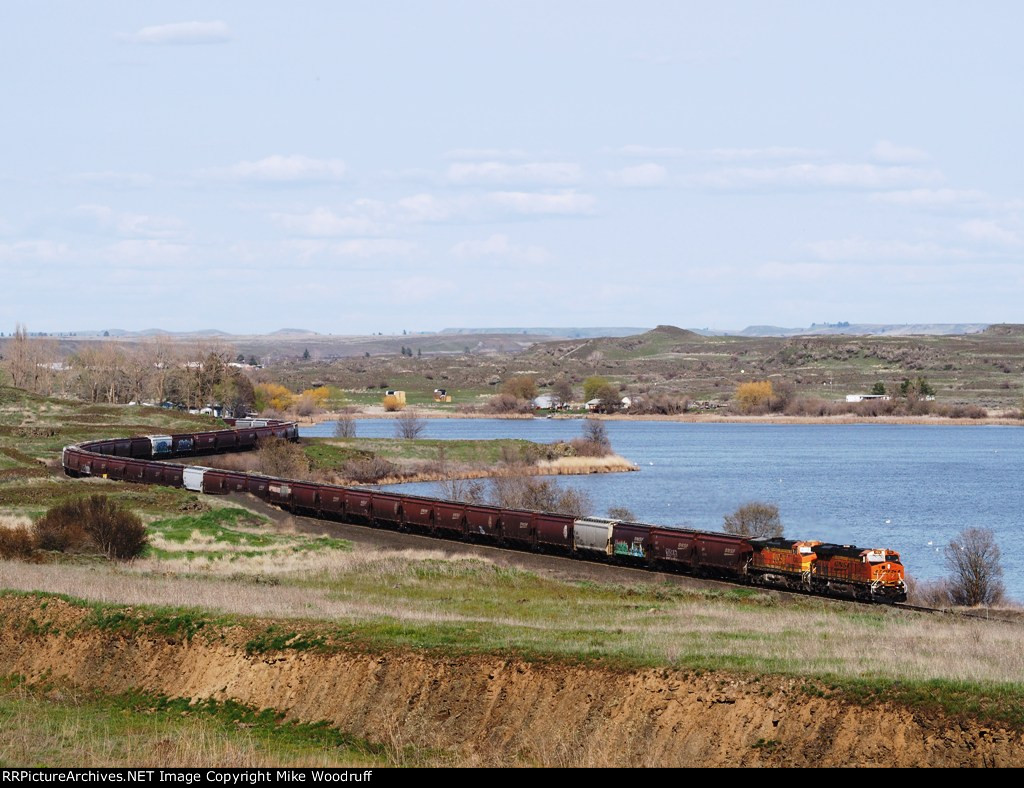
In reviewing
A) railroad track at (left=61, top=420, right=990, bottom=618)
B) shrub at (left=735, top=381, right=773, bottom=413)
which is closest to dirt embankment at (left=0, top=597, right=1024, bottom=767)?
railroad track at (left=61, top=420, right=990, bottom=618)

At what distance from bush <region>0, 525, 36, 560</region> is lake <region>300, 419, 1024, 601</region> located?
125 feet

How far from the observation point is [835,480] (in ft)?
327

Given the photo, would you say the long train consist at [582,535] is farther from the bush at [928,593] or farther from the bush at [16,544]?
the bush at [16,544]

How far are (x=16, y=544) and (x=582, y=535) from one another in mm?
21959

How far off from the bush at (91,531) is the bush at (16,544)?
45cm

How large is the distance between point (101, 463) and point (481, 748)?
6315cm

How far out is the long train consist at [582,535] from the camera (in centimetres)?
3956

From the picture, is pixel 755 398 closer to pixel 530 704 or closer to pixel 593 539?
pixel 593 539

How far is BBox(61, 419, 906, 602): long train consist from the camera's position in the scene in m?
39.6

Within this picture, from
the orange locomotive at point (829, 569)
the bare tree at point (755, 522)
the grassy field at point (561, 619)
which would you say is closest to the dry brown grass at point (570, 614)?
the grassy field at point (561, 619)

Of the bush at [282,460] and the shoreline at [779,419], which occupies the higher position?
the bush at [282,460]

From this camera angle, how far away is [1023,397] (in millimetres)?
190500
